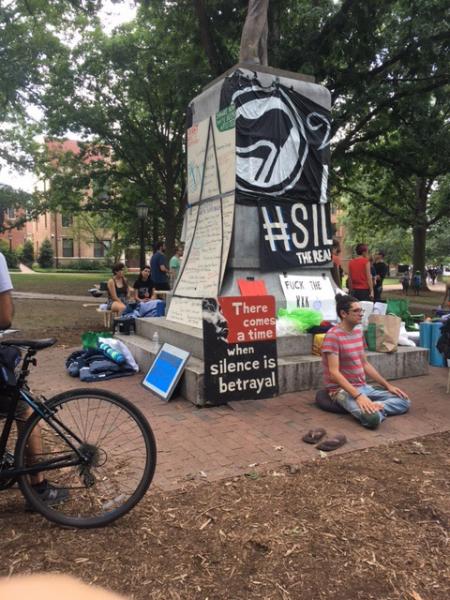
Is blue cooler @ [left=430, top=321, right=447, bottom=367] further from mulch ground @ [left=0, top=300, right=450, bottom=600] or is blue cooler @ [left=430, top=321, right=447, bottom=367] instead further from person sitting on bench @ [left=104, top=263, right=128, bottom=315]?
person sitting on bench @ [left=104, top=263, right=128, bottom=315]

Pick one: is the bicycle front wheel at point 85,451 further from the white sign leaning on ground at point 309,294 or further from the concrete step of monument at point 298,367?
the white sign leaning on ground at point 309,294

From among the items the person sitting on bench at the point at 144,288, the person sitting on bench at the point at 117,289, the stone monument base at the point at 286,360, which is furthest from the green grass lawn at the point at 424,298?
the stone monument base at the point at 286,360

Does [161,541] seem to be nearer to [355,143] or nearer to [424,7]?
[424,7]

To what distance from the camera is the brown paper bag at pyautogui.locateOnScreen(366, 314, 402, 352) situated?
20.1 ft

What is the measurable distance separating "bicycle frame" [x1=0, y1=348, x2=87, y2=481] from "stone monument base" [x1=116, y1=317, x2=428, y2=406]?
2.31 meters

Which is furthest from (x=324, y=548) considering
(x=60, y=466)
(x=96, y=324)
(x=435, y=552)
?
(x=96, y=324)

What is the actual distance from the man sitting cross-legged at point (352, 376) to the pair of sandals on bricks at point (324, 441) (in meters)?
0.42

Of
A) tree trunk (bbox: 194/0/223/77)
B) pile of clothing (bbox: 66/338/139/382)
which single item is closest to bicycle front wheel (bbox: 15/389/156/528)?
pile of clothing (bbox: 66/338/139/382)

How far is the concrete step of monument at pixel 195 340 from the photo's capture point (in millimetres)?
5977

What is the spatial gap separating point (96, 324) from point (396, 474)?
911cm

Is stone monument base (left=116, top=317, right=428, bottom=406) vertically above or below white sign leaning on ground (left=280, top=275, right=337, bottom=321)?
below

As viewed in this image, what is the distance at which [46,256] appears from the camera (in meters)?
56.1

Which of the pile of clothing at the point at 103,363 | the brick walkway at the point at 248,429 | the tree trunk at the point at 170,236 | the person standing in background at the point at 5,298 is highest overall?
the tree trunk at the point at 170,236

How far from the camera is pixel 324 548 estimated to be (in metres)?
2.62
